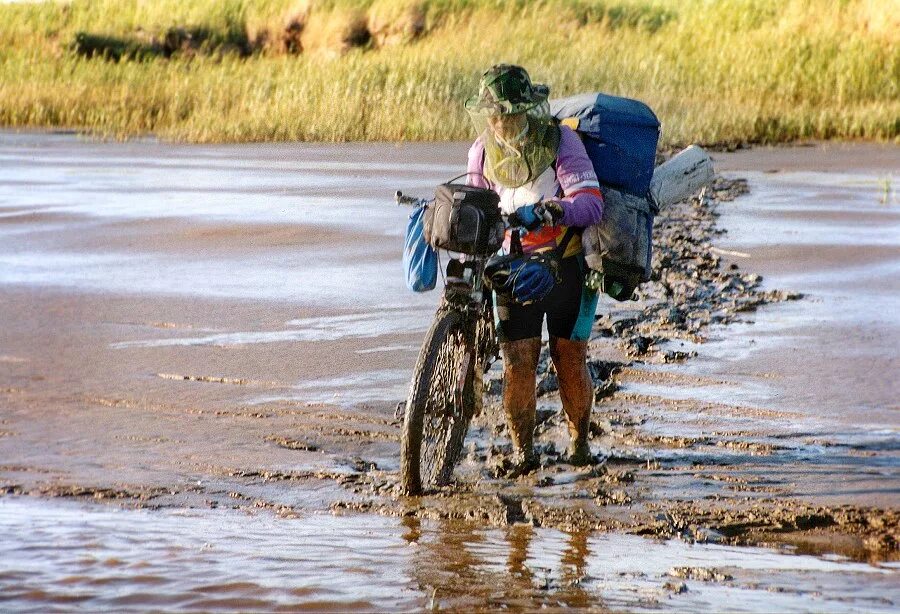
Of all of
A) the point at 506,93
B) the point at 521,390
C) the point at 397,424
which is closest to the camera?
the point at 506,93

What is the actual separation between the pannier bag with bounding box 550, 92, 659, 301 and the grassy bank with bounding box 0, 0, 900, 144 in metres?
16.9

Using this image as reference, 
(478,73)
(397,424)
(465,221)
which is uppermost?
(478,73)

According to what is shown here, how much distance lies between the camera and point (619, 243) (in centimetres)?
552

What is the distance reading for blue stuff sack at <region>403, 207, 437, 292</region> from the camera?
5.45 m

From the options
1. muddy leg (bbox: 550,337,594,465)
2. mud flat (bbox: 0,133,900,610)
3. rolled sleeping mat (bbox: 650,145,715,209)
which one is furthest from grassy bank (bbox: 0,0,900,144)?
muddy leg (bbox: 550,337,594,465)

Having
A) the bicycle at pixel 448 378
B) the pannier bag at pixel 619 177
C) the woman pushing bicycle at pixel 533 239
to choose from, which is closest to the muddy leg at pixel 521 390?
the woman pushing bicycle at pixel 533 239

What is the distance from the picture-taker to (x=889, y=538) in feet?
16.5

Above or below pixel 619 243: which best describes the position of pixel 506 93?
above

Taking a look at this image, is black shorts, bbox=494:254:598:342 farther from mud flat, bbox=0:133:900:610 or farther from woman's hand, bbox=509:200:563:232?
mud flat, bbox=0:133:900:610

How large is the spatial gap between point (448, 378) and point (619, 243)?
81 cm

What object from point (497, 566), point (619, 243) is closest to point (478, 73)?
point (619, 243)

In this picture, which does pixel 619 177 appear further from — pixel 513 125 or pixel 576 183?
pixel 513 125

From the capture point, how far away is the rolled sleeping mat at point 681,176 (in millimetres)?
6039

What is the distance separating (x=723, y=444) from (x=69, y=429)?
9.35 feet
